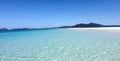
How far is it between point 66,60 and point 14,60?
4.88ft

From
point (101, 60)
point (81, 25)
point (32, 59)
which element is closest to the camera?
point (101, 60)

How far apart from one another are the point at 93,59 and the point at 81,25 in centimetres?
7687

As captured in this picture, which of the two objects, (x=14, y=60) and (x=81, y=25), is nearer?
(x=14, y=60)

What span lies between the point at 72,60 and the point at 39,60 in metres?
0.92

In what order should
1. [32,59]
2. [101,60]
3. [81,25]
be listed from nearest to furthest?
1. [101,60]
2. [32,59]
3. [81,25]

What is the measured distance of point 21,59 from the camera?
4.63 metres

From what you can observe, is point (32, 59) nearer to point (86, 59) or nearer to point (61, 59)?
point (61, 59)

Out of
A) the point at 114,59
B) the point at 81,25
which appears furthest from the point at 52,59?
the point at 81,25

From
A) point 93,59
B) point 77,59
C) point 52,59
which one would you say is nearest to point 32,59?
point 52,59

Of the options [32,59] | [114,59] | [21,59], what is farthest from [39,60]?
[114,59]

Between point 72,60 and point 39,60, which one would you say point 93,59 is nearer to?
point 72,60

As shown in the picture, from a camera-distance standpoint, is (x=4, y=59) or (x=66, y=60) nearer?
(x=66, y=60)

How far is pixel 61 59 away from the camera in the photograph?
445cm

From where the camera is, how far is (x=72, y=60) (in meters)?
4.32
